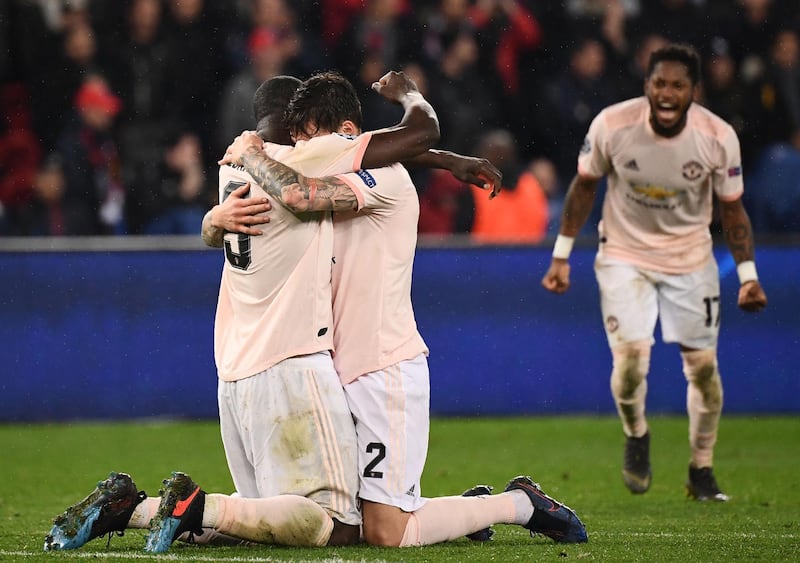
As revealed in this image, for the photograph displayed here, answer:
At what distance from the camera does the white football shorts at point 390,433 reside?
17.7ft

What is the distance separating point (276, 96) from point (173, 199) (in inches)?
258

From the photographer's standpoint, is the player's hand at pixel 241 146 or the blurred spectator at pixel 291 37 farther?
the blurred spectator at pixel 291 37

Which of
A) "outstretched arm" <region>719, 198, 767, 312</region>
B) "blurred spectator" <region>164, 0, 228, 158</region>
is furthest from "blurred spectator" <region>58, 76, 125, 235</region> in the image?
"outstretched arm" <region>719, 198, 767, 312</region>

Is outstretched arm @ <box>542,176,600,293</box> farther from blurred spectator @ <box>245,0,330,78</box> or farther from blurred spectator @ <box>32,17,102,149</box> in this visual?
blurred spectator @ <box>32,17,102,149</box>

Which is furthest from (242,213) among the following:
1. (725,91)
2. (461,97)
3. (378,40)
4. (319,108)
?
(725,91)

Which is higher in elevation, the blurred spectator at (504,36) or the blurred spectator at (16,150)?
the blurred spectator at (504,36)

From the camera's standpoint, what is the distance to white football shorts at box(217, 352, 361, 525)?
5273 millimetres

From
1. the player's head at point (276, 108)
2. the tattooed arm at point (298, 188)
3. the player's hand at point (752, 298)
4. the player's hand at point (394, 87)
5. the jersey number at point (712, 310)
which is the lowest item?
the jersey number at point (712, 310)

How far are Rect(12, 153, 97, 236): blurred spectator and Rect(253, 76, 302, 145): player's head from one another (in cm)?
652

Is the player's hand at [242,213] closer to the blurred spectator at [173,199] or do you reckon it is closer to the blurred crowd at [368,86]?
the blurred crowd at [368,86]

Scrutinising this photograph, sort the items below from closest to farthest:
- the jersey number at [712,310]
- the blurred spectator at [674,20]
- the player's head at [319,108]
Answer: the player's head at [319,108]
the jersey number at [712,310]
the blurred spectator at [674,20]

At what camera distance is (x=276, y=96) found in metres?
5.68

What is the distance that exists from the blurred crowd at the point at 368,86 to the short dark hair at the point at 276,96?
227 inches

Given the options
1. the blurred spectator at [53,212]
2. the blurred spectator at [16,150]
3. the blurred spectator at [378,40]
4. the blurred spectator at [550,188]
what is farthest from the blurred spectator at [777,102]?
the blurred spectator at [16,150]
